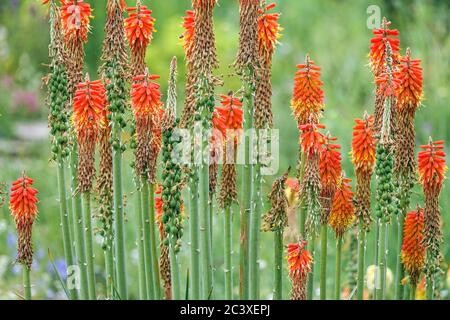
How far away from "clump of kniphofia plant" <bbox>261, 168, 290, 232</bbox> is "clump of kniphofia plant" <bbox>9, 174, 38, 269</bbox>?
3.14 ft

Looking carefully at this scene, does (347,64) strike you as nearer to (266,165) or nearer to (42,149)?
(42,149)

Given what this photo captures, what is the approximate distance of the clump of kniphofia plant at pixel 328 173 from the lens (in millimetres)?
3404

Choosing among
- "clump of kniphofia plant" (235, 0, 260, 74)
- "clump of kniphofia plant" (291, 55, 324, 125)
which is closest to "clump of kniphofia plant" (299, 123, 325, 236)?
"clump of kniphofia plant" (291, 55, 324, 125)

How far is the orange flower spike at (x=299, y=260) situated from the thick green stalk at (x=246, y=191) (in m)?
0.24

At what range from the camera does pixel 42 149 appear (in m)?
8.84

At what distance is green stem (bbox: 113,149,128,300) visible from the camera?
10.7 feet

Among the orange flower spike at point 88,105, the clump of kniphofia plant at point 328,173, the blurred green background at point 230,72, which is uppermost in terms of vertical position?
the blurred green background at point 230,72

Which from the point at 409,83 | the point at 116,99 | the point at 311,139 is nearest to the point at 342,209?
the point at 311,139

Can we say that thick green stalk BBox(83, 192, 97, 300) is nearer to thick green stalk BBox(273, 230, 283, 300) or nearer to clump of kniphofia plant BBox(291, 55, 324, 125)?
thick green stalk BBox(273, 230, 283, 300)

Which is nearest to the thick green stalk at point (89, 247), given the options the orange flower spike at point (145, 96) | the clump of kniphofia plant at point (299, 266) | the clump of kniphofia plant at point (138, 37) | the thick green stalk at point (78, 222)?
the thick green stalk at point (78, 222)

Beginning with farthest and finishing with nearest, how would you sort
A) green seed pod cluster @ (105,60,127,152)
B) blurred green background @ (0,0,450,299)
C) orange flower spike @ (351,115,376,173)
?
blurred green background @ (0,0,450,299) → orange flower spike @ (351,115,376,173) → green seed pod cluster @ (105,60,127,152)

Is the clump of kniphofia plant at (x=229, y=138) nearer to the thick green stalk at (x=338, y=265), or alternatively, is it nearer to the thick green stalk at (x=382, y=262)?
the thick green stalk at (x=338, y=265)

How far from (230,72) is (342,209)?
16.9 feet
